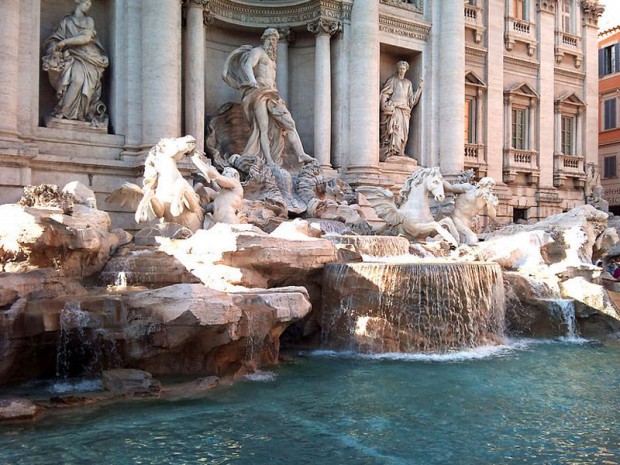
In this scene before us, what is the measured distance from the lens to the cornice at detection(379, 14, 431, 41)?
16188 mm

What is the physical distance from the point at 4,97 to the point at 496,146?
13142mm

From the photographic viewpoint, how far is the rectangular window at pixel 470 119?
18734 millimetres

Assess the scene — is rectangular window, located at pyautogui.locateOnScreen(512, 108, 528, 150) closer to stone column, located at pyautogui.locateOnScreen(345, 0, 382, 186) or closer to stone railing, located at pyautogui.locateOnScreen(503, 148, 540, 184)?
stone railing, located at pyautogui.locateOnScreen(503, 148, 540, 184)

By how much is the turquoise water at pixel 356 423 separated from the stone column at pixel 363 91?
26.8 feet

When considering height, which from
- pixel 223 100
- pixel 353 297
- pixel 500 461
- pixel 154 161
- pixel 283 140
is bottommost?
pixel 500 461

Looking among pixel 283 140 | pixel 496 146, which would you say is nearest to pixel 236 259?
pixel 283 140

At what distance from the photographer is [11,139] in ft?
36.4

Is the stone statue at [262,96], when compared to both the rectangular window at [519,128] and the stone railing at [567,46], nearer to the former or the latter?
the rectangular window at [519,128]

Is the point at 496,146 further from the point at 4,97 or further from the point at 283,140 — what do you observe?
the point at 4,97

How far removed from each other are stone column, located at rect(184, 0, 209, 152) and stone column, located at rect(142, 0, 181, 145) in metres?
0.76

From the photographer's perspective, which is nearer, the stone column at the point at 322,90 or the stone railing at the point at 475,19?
the stone column at the point at 322,90

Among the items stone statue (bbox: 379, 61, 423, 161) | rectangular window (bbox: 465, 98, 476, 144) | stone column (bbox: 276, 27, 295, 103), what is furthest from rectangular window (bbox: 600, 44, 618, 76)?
stone column (bbox: 276, 27, 295, 103)

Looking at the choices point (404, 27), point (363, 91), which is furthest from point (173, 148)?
point (404, 27)

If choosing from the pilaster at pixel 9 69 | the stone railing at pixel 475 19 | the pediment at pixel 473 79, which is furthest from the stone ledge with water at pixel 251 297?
the stone railing at pixel 475 19
